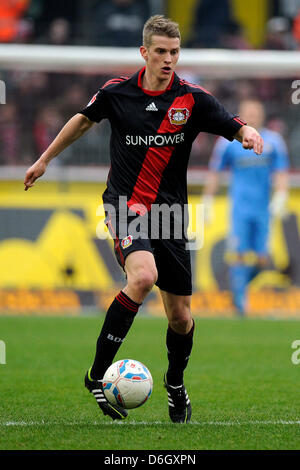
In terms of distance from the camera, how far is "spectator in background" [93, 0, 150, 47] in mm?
14938

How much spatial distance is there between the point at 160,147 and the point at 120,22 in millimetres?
10267

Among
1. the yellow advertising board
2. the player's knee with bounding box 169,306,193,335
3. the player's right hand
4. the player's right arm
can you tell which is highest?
the player's right arm

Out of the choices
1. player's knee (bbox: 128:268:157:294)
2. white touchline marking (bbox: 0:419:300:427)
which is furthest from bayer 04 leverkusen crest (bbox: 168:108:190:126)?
white touchline marking (bbox: 0:419:300:427)

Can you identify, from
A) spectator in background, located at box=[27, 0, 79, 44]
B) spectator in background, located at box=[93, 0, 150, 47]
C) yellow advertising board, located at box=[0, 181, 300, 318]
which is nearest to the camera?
yellow advertising board, located at box=[0, 181, 300, 318]

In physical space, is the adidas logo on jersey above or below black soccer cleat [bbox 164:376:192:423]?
above

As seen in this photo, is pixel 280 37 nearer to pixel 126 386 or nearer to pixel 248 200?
pixel 248 200

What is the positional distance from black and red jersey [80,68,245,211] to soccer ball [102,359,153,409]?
1.06 metres

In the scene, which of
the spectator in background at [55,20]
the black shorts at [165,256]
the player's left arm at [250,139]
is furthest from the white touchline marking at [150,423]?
the spectator in background at [55,20]

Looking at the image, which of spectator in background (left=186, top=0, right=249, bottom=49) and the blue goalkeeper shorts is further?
spectator in background (left=186, top=0, right=249, bottom=49)

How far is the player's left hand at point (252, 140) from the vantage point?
5430 mm

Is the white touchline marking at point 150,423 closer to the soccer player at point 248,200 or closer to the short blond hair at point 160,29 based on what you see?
the short blond hair at point 160,29

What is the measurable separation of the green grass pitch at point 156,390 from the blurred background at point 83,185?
1.00 meters

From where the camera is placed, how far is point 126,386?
5.50 m

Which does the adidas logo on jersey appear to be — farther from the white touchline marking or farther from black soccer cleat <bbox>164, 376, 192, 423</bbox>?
the white touchline marking
